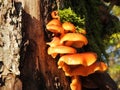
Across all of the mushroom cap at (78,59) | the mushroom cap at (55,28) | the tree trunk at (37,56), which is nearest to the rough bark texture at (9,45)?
the tree trunk at (37,56)

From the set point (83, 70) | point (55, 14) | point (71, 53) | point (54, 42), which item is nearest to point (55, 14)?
point (55, 14)

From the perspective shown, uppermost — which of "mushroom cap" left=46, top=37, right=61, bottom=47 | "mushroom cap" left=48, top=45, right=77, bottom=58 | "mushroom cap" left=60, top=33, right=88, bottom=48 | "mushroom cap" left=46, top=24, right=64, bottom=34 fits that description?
"mushroom cap" left=46, top=24, right=64, bottom=34

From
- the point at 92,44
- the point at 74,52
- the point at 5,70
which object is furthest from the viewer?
the point at 92,44

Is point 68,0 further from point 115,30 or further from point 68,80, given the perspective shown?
point 115,30

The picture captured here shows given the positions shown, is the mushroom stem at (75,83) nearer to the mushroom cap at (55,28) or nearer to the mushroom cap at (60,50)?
the mushroom cap at (60,50)

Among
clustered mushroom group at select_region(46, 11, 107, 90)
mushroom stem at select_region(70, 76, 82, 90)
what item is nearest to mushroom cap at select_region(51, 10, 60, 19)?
clustered mushroom group at select_region(46, 11, 107, 90)

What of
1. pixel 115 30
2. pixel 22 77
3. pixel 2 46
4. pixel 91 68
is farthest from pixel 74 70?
pixel 115 30

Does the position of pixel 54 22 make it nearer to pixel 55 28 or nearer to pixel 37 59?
pixel 55 28

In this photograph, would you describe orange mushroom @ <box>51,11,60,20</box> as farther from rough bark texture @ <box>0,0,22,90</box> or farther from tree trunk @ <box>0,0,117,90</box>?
rough bark texture @ <box>0,0,22,90</box>
